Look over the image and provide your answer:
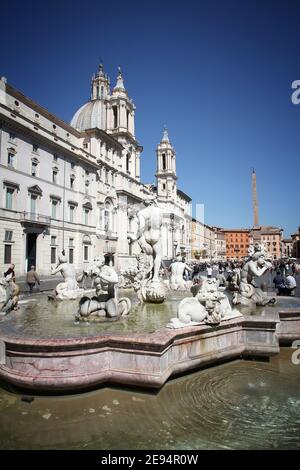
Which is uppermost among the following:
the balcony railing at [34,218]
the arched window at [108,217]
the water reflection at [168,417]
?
the arched window at [108,217]

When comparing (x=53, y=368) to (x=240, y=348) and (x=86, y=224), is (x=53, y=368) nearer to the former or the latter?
(x=240, y=348)

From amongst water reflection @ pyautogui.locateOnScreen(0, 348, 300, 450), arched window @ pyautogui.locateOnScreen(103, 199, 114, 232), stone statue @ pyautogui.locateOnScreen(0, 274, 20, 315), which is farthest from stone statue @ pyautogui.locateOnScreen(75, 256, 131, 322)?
arched window @ pyautogui.locateOnScreen(103, 199, 114, 232)

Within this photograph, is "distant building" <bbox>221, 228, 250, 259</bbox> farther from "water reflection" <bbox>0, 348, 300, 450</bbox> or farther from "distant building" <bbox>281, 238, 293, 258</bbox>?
"water reflection" <bbox>0, 348, 300, 450</bbox>

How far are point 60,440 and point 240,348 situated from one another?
9.24 ft

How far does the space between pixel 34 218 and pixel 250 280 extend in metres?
24.6

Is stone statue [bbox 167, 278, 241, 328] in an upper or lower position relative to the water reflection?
upper

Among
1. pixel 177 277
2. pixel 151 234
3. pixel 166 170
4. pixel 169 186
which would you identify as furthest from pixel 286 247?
pixel 151 234

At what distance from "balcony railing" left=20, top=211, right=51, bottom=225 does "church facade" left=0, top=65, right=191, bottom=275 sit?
3.6 inches

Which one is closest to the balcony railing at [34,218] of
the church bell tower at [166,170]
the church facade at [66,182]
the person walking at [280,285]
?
the church facade at [66,182]

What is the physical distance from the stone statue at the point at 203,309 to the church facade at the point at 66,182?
8602mm

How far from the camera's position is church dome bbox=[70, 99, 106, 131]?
47.8 meters

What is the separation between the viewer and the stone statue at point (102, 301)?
4672 millimetres

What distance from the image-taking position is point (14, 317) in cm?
532

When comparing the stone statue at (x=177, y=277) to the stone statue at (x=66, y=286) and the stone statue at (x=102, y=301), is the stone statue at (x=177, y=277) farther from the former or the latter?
the stone statue at (x=102, y=301)
